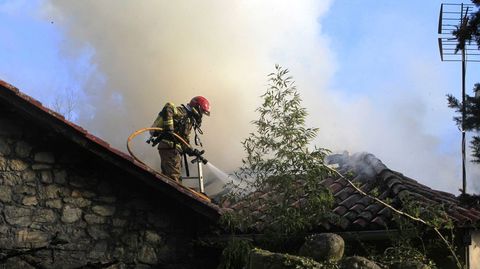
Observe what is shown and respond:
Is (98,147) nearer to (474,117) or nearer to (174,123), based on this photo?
(174,123)

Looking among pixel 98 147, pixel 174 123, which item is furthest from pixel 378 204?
pixel 98 147

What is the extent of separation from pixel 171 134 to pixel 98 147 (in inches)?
66.7

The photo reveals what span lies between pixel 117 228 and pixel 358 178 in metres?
3.62

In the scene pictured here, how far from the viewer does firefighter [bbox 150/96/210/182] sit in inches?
336

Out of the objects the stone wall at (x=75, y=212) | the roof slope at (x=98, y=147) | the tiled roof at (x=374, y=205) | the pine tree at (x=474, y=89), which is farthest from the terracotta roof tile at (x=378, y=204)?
the stone wall at (x=75, y=212)

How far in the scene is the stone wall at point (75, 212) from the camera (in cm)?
677

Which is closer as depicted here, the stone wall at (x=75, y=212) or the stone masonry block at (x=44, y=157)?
the stone wall at (x=75, y=212)

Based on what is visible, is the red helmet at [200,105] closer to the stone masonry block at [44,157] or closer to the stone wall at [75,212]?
the stone wall at [75,212]

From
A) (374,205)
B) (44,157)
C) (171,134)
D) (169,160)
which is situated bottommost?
(374,205)

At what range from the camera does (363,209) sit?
23.4 ft

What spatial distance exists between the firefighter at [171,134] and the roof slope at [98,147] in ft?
4.69

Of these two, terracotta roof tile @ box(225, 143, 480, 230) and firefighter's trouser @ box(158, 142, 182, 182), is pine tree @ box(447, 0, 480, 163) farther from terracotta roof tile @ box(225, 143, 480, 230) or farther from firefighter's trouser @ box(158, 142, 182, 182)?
firefighter's trouser @ box(158, 142, 182, 182)

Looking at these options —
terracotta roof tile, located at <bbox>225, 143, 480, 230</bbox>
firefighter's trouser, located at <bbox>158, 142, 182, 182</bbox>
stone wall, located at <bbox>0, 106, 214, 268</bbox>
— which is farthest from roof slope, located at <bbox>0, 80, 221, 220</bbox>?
terracotta roof tile, located at <bbox>225, 143, 480, 230</bbox>

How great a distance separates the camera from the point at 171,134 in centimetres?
852
